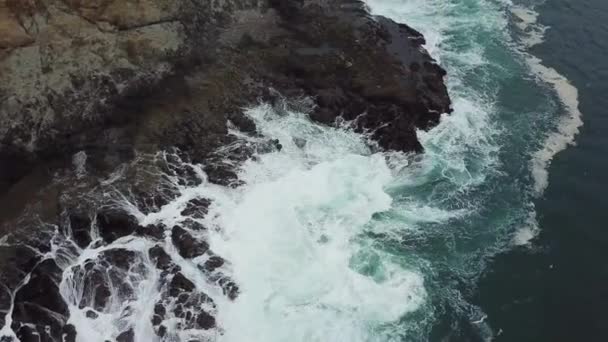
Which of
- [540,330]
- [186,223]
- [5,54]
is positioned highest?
[5,54]

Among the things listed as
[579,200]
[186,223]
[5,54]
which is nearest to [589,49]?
[579,200]

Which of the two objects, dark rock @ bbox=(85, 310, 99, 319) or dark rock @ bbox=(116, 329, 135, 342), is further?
dark rock @ bbox=(85, 310, 99, 319)

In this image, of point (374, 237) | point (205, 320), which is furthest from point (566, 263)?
point (205, 320)

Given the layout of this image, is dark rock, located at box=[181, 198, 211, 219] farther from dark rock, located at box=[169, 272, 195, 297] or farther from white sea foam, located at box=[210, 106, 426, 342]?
dark rock, located at box=[169, 272, 195, 297]

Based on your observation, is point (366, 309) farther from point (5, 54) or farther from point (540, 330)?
point (5, 54)

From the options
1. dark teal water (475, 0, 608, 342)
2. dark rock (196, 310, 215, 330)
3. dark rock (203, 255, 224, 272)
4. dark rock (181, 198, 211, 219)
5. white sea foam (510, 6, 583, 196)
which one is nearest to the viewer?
dark rock (196, 310, 215, 330)

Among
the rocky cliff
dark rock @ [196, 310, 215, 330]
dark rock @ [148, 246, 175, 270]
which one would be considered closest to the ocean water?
dark rock @ [196, 310, 215, 330]

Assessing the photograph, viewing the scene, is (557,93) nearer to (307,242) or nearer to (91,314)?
(307,242)

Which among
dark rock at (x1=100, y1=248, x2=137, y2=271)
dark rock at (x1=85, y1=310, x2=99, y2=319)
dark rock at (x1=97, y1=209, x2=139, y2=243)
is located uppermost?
dark rock at (x1=97, y1=209, x2=139, y2=243)
